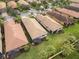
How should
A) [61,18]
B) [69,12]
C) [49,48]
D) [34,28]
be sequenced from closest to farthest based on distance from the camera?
[49,48], [34,28], [61,18], [69,12]

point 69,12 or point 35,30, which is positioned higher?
point 35,30

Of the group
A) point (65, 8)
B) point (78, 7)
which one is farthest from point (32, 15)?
point (78, 7)

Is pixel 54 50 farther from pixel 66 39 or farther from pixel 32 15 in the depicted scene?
pixel 32 15

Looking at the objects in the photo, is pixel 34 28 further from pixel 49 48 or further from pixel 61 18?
pixel 61 18

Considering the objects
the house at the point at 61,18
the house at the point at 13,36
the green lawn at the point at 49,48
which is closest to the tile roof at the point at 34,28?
the house at the point at 13,36

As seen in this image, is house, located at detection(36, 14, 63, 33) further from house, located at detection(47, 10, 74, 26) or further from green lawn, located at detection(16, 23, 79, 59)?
house, located at detection(47, 10, 74, 26)

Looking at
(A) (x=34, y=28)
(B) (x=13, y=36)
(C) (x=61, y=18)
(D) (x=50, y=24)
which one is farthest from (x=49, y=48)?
(C) (x=61, y=18)
